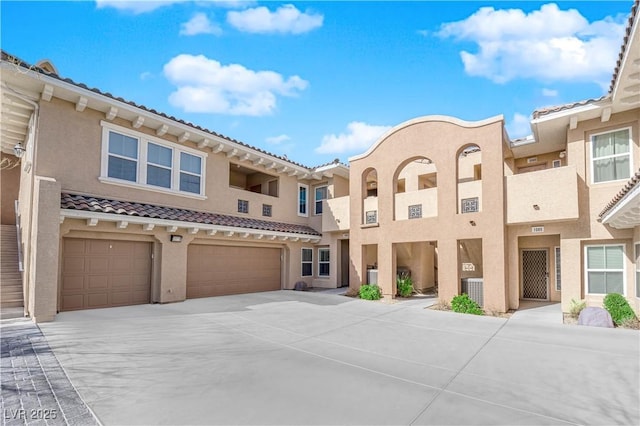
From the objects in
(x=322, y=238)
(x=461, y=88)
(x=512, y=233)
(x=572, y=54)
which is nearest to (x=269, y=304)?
(x=322, y=238)

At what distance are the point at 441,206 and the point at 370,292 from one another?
16.0ft

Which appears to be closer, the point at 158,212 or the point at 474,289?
the point at 158,212

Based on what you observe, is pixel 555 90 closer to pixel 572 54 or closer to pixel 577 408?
pixel 572 54

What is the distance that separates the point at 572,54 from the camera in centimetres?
1048

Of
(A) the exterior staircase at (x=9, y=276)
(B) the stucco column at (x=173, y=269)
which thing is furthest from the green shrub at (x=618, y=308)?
(A) the exterior staircase at (x=9, y=276)

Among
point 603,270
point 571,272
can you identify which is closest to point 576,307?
point 571,272

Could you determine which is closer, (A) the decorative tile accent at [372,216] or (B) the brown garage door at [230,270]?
(B) the brown garage door at [230,270]

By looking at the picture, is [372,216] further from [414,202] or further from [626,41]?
[626,41]

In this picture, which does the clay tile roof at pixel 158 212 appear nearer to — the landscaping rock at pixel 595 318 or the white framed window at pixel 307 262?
the white framed window at pixel 307 262

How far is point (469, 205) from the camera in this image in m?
14.2

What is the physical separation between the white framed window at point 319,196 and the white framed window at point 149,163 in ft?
24.8

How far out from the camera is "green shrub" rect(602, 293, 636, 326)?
9.66m

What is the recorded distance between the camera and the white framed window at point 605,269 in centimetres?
1099

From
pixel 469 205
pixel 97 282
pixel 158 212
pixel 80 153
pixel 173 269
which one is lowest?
pixel 97 282
